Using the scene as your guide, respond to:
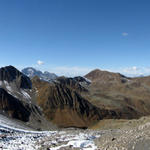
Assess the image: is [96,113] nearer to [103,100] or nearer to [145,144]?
[103,100]

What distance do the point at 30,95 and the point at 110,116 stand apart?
225 feet

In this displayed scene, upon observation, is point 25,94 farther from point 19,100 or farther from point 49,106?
point 49,106

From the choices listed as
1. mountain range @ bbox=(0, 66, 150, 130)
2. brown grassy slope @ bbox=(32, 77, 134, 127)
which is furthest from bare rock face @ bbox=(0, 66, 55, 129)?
brown grassy slope @ bbox=(32, 77, 134, 127)

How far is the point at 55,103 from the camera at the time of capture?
6152 inches

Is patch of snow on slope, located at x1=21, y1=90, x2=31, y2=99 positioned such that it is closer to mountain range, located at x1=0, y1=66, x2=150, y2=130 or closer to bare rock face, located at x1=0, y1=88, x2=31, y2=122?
mountain range, located at x1=0, y1=66, x2=150, y2=130

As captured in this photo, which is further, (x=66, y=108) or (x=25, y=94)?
(x=66, y=108)

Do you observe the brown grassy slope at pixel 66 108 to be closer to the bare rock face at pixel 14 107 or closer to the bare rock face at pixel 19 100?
the bare rock face at pixel 19 100

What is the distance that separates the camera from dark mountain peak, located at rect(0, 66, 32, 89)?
167775 mm

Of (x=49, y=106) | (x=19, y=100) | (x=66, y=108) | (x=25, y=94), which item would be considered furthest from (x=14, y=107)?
(x=66, y=108)

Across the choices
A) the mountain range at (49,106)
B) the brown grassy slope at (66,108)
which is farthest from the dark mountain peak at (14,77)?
the brown grassy slope at (66,108)

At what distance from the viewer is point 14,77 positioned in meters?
174

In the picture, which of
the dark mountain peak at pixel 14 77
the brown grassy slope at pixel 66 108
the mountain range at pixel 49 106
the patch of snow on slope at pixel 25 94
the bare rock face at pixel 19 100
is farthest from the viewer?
the dark mountain peak at pixel 14 77

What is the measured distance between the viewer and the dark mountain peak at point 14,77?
168m

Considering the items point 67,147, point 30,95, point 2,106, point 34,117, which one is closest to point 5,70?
point 30,95
